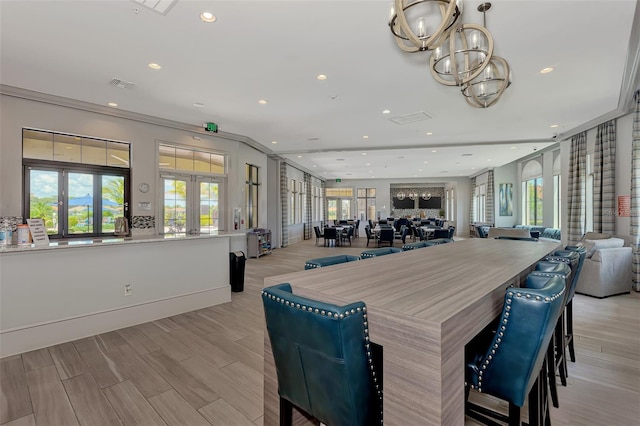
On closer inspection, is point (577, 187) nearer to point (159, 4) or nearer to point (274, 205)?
point (274, 205)

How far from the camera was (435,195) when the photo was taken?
1856 cm

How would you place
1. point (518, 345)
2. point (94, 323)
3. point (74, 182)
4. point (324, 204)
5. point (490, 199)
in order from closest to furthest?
point (518, 345), point (94, 323), point (74, 182), point (490, 199), point (324, 204)

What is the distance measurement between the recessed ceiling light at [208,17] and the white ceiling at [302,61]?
6 centimetres

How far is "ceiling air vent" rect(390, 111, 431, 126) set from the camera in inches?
220

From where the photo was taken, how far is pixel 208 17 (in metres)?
2.79

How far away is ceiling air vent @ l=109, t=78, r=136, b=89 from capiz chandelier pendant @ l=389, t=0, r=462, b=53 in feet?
12.8

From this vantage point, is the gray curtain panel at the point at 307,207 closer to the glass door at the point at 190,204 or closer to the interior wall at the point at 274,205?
the interior wall at the point at 274,205

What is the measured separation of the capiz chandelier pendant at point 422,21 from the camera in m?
1.81

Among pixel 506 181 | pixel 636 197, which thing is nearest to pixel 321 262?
pixel 636 197

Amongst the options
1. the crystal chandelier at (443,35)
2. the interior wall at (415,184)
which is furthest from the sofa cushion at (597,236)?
the interior wall at (415,184)

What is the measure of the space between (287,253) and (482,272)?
7.88 meters

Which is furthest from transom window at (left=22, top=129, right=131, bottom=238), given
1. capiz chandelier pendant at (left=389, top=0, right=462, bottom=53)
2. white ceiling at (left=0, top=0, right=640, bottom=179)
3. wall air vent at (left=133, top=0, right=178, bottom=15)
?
capiz chandelier pendant at (left=389, top=0, right=462, bottom=53)

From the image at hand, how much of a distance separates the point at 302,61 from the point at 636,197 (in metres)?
6.00

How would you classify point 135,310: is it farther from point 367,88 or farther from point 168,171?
point 367,88
